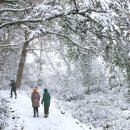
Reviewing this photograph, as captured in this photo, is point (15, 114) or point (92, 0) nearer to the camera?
point (92, 0)

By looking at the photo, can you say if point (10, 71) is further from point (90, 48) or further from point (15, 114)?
point (90, 48)

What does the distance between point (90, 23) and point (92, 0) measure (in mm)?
2054

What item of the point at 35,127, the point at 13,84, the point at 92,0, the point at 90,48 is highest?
the point at 92,0

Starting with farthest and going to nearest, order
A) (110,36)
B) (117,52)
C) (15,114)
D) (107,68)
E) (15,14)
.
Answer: (15,114), (15,14), (107,68), (117,52), (110,36)

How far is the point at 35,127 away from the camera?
58.0 feet

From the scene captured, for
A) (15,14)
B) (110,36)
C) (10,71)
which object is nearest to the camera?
(110,36)

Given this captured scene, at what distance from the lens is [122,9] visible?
9.12 m

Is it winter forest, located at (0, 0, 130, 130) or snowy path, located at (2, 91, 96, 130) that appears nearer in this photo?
winter forest, located at (0, 0, 130, 130)

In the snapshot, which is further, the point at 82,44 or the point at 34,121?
the point at 34,121

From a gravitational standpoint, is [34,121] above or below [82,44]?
below

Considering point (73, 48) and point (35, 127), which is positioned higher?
point (73, 48)

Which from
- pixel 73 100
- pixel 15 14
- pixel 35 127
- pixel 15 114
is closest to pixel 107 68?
pixel 15 14

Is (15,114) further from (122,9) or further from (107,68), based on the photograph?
(122,9)

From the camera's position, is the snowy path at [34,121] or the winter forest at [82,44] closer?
the winter forest at [82,44]
